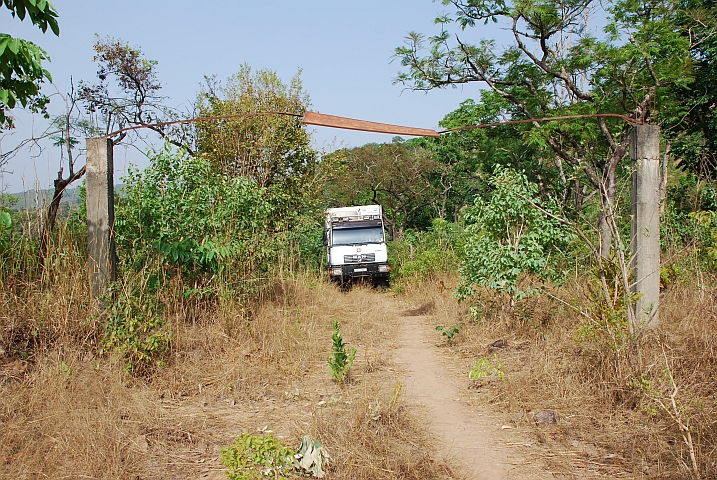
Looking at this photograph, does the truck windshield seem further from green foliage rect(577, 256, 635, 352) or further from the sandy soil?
green foliage rect(577, 256, 635, 352)

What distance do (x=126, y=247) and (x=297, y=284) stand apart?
3.77 metres

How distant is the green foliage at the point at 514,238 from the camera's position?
7.64 m

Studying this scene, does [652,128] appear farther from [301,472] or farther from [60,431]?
[60,431]

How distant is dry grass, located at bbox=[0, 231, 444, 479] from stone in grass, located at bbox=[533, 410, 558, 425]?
1026 mm

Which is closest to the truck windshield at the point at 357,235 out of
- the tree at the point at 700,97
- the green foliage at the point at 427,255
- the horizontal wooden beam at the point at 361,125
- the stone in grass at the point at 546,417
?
the green foliage at the point at 427,255

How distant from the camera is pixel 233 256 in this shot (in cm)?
757

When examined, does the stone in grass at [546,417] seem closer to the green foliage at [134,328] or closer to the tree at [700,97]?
the green foliage at [134,328]

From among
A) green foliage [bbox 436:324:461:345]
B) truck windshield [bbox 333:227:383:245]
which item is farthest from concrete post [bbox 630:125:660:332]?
truck windshield [bbox 333:227:383:245]

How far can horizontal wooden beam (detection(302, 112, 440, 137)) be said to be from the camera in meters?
5.94

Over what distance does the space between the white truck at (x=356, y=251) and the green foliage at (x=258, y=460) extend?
11854 millimetres

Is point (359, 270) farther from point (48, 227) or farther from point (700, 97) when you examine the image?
point (48, 227)

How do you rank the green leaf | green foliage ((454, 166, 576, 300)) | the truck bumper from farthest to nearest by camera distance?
the truck bumper, green foliage ((454, 166, 576, 300)), the green leaf

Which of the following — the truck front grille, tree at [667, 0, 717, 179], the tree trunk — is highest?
tree at [667, 0, 717, 179]

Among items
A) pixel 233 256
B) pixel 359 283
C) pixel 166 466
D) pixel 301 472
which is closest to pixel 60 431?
pixel 166 466
